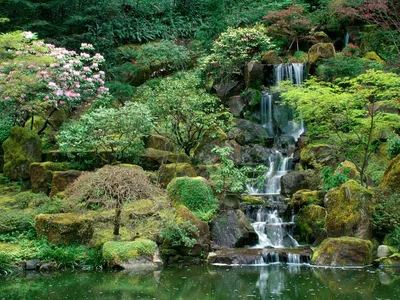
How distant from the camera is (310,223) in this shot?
50.1 feet

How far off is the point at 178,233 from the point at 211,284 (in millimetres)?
2728

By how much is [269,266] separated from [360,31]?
1930cm

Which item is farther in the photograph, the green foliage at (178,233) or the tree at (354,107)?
the tree at (354,107)

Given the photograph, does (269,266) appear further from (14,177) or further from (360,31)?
(360,31)

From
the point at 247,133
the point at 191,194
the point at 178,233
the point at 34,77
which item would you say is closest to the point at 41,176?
the point at 34,77

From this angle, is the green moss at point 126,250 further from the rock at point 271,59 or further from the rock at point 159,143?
the rock at point 271,59

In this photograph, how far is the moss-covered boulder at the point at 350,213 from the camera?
1384 centimetres

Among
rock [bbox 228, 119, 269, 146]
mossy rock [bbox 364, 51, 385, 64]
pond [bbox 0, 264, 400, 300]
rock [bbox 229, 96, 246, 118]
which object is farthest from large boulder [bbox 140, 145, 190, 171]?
mossy rock [bbox 364, 51, 385, 64]

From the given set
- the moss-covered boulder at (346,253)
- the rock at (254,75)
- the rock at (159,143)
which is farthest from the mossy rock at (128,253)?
the rock at (254,75)

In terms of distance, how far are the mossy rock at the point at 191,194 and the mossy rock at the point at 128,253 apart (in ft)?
8.19

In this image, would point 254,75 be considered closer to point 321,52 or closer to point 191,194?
point 321,52

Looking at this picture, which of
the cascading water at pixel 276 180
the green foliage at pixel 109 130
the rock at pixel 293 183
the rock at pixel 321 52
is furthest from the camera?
the rock at pixel 321 52

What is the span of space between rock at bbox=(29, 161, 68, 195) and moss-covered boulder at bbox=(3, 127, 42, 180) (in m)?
1.08

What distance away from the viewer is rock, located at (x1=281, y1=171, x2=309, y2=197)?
1800 cm
